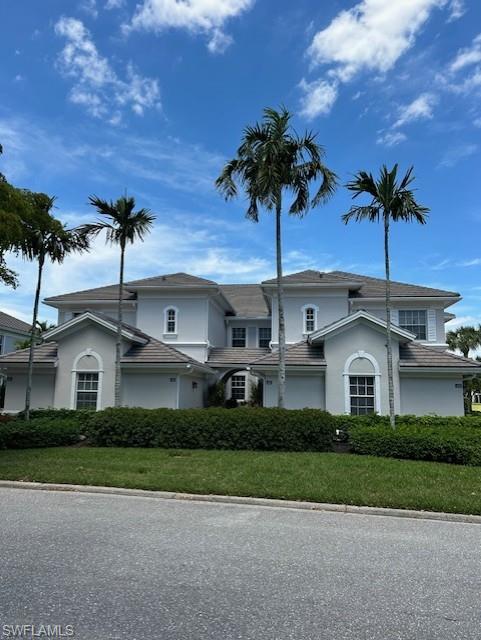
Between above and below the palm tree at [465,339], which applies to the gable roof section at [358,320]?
below

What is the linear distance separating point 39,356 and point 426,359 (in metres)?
16.0

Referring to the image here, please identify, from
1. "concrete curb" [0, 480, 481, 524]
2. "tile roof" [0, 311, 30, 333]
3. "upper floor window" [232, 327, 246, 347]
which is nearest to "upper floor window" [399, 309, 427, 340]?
"upper floor window" [232, 327, 246, 347]

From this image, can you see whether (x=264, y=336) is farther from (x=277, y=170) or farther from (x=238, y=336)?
(x=277, y=170)

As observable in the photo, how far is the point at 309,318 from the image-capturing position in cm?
2541

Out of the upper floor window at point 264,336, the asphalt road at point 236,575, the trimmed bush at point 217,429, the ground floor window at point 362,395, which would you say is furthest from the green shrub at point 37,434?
the upper floor window at point 264,336

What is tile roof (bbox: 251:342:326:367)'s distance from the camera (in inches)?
731

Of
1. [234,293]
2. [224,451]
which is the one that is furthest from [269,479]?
[234,293]

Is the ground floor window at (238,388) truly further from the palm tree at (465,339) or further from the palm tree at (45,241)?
the palm tree at (465,339)

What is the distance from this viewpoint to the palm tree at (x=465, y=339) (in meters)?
48.7

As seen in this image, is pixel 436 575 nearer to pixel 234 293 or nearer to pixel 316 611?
pixel 316 611

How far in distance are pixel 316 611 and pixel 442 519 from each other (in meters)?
4.40

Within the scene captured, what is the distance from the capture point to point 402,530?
688 cm

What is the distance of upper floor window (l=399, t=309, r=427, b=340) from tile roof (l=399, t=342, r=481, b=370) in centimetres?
646

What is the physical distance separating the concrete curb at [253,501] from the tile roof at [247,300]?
19.9m
